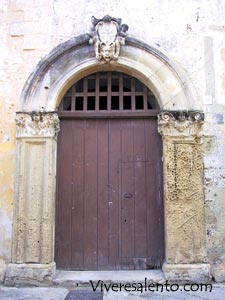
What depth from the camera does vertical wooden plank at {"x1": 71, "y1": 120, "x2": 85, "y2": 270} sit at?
15.7 feet

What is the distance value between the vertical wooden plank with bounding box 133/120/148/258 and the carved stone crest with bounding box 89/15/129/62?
100cm

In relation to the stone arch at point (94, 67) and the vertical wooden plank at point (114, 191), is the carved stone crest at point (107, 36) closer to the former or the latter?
the stone arch at point (94, 67)

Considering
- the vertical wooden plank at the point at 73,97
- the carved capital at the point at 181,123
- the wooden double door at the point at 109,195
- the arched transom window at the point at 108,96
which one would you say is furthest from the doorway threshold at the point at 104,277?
the vertical wooden plank at the point at 73,97

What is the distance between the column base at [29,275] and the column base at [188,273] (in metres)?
1.47

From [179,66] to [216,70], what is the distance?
0.51 meters

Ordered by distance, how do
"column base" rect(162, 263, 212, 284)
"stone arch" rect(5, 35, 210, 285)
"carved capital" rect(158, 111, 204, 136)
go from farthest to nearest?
"carved capital" rect(158, 111, 204, 136)
"stone arch" rect(5, 35, 210, 285)
"column base" rect(162, 263, 212, 284)

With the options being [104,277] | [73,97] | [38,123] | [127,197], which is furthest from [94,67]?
[104,277]

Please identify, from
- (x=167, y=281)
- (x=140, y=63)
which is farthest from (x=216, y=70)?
(x=167, y=281)

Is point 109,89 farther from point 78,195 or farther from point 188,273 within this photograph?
point 188,273

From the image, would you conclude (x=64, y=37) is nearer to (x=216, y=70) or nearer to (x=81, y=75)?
(x=81, y=75)

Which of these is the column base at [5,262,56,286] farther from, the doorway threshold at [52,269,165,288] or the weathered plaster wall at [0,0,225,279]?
the weathered plaster wall at [0,0,225,279]

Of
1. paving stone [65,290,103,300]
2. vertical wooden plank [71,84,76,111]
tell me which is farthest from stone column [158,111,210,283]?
vertical wooden plank [71,84,76,111]

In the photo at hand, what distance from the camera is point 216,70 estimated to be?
15.8 feet

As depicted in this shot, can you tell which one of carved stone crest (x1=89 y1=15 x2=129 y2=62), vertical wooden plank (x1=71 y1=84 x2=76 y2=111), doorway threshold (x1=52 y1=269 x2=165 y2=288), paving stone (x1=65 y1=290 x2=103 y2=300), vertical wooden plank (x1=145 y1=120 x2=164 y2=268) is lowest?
paving stone (x1=65 y1=290 x2=103 y2=300)
